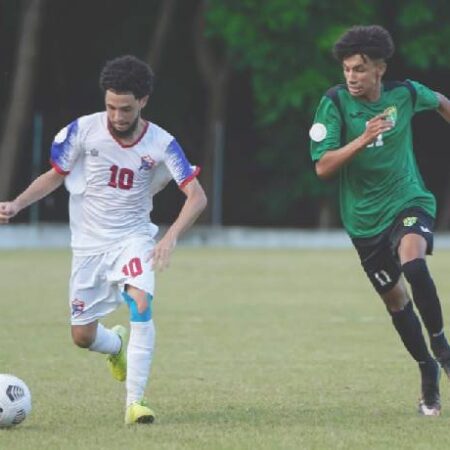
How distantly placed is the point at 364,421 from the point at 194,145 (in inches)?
1153

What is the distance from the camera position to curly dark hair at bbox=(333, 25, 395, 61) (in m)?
8.55

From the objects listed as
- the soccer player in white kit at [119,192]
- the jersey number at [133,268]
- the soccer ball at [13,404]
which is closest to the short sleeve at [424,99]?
the soccer player in white kit at [119,192]

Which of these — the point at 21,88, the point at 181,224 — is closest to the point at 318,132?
the point at 181,224

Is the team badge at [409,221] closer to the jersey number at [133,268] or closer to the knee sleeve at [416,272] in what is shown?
the knee sleeve at [416,272]

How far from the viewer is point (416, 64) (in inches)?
1345

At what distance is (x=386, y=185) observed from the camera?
8.68 metres

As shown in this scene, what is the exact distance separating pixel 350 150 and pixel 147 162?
1115mm

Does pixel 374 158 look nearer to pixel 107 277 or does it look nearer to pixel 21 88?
pixel 107 277

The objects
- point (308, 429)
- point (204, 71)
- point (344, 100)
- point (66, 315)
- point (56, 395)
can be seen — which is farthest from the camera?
point (204, 71)

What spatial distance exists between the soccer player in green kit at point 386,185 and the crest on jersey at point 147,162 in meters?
0.86

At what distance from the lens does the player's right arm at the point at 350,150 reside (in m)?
8.09

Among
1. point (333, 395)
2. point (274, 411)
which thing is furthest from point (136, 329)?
point (333, 395)

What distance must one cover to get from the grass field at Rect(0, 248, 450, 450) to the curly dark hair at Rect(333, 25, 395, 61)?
1.92 metres

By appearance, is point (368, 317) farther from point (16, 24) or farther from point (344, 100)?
point (16, 24)
